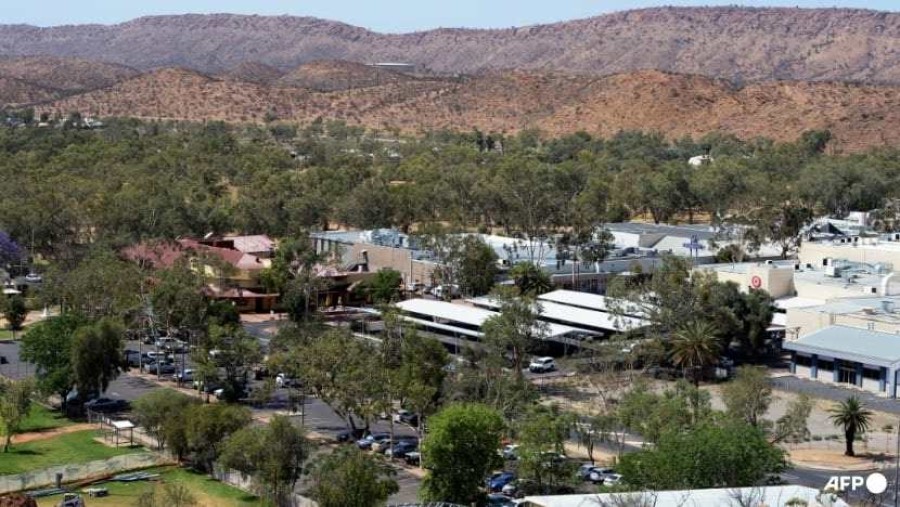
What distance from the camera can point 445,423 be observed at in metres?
39.8

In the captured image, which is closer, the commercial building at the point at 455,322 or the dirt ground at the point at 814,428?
the dirt ground at the point at 814,428

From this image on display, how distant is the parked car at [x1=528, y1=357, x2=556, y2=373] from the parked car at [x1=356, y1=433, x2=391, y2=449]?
42.7 ft

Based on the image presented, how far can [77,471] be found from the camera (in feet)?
148

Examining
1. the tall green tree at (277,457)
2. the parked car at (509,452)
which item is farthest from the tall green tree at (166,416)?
the parked car at (509,452)

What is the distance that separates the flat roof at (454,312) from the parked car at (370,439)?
1567 centimetres

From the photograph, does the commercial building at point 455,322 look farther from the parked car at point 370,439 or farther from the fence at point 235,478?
the fence at point 235,478

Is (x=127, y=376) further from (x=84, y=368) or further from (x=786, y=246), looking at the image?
(x=786, y=246)

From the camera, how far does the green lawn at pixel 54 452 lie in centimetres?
4644

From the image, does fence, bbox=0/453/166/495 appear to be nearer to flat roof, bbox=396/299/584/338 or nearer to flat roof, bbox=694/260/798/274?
flat roof, bbox=396/299/584/338

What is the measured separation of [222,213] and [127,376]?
36854 millimetres

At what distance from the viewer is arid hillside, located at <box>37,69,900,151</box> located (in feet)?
537

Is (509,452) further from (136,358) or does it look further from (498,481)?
(136,358)

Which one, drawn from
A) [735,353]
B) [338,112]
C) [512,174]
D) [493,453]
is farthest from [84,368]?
[338,112]

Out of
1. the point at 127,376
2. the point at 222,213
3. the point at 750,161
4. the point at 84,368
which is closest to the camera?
the point at 84,368
